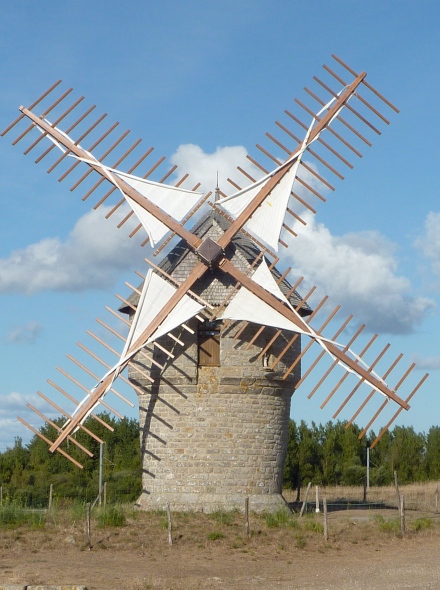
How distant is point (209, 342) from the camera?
2052 centimetres

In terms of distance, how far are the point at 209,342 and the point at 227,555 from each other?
513cm

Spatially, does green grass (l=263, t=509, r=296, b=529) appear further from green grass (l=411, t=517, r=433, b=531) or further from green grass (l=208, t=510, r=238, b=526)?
green grass (l=411, t=517, r=433, b=531)

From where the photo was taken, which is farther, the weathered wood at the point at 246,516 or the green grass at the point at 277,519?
the green grass at the point at 277,519

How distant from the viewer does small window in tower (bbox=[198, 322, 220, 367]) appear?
2041 cm

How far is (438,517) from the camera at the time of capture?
22172 millimetres

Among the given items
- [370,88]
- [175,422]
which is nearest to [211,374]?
[175,422]

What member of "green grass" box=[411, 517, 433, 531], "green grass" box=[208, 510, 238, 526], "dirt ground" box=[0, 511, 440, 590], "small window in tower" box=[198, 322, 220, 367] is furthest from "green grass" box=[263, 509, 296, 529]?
"small window in tower" box=[198, 322, 220, 367]

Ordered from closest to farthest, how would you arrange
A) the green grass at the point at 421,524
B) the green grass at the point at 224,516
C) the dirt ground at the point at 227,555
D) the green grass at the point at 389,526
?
1. the dirt ground at the point at 227,555
2. the green grass at the point at 224,516
3. the green grass at the point at 389,526
4. the green grass at the point at 421,524

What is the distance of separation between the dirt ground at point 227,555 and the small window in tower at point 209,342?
3.41 m

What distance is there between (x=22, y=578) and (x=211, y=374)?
692 cm

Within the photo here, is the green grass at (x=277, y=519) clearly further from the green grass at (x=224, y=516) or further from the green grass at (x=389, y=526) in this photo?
the green grass at (x=389, y=526)

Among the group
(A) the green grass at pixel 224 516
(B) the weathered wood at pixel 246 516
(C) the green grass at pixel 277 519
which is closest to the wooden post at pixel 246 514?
(B) the weathered wood at pixel 246 516

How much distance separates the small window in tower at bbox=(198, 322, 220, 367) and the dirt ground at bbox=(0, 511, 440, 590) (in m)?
3.41

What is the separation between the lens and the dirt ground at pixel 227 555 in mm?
14641
